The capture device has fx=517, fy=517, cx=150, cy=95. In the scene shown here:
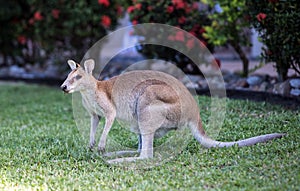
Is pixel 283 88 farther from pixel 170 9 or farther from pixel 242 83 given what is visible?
pixel 170 9

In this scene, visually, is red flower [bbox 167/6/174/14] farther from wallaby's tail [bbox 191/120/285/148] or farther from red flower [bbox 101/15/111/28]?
wallaby's tail [bbox 191/120/285/148]

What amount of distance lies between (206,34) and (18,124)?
3264mm

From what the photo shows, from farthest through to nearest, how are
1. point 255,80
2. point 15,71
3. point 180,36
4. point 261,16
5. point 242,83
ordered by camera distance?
point 15,71
point 180,36
point 242,83
point 255,80
point 261,16

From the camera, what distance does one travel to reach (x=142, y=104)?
450 centimetres

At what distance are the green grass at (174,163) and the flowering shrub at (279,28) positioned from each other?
89 cm

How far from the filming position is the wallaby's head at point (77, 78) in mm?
4578

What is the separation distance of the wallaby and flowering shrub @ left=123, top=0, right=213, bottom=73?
381 cm

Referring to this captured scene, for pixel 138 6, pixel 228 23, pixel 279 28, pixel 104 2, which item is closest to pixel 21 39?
pixel 104 2

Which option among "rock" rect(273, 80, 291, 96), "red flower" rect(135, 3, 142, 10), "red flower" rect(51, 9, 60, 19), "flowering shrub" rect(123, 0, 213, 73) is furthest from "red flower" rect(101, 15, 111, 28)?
"rock" rect(273, 80, 291, 96)

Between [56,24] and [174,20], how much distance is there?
10.7 feet

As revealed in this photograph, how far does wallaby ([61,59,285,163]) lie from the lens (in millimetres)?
4500

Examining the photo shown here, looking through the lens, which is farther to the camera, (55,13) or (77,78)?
(55,13)

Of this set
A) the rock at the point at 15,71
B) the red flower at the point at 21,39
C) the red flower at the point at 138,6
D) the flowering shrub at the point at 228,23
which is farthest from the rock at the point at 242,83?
the rock at the point at 15,71

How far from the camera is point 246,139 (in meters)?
4.84
